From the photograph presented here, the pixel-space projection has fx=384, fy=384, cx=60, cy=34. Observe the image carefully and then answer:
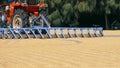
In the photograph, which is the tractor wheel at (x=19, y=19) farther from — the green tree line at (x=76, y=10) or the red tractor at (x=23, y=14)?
the green tree line at (x=76, y=10)

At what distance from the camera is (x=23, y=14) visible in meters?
22.0

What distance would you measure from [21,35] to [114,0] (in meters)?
18.4

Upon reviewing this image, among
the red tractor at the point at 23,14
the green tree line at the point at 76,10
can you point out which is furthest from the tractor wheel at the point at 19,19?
the green tree line at the point at 76,10

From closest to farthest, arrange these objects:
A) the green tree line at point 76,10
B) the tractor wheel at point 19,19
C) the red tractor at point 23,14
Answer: the tractor wheel at point 19,19 → the red tractor at point 23,14 → the green tree line at point 76,10

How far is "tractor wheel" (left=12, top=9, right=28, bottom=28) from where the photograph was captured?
21953 millimetres

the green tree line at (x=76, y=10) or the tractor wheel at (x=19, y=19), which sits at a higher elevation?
the tractor wheel at (x=19, y=19)

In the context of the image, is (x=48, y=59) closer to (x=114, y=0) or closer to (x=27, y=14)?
(x=27, y=14)

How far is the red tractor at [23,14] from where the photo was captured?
72.6 feet

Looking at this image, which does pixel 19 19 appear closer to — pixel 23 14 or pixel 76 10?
pixel 23 14

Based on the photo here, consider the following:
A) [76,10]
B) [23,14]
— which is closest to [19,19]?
[23,14]

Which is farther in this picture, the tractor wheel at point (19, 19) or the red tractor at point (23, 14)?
the red tractor at point (23, 14)

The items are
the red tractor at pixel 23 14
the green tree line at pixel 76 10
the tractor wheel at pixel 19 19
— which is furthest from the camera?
the green tree line at pixel 76 10

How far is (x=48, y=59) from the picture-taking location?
962 cm

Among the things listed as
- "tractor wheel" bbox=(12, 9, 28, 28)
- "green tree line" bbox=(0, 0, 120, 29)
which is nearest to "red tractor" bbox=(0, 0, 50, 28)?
"tractor wheel" bbox=(12, 9, 28, 28)
